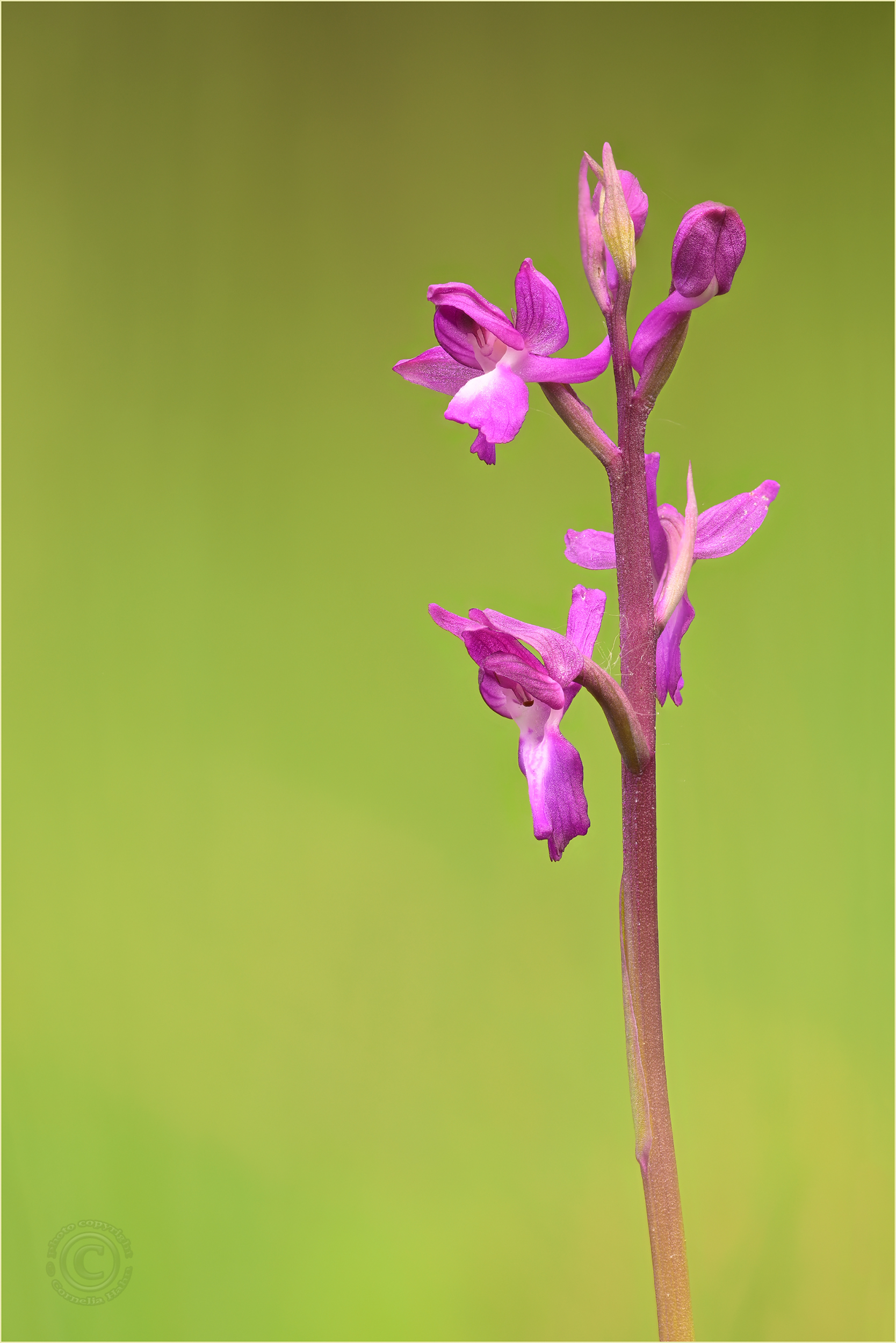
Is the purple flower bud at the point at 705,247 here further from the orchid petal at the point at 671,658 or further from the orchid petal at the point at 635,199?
the orchid petal at the point at 671,658

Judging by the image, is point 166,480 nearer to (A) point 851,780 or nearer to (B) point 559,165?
(B) point 559,165

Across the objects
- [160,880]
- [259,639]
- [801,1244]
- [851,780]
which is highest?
[259,639]

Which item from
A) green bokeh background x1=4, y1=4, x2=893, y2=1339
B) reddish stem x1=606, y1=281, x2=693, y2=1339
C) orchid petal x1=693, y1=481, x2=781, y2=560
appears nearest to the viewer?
reddish stem x1=606, y1=281, x2=693, y2=1339

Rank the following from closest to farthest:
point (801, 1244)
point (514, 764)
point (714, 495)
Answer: point (514, 764), point (801, 1244), point (714, 495)

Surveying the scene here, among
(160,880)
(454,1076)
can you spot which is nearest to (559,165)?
(160,880)

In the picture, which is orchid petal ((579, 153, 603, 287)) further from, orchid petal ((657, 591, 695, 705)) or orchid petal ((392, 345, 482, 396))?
orchid petal ((657, 591, 695, 705))

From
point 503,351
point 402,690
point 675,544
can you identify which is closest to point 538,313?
point 503,351

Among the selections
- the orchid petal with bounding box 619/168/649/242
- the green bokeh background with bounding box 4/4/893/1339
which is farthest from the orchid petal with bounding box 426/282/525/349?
the green bokeh background with bounding box 4/4/893/1339
